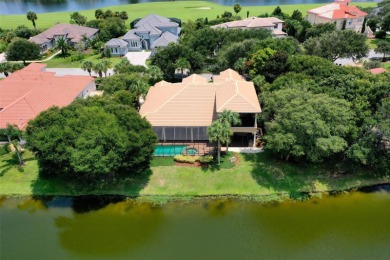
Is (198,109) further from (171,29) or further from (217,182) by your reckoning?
(171,29)

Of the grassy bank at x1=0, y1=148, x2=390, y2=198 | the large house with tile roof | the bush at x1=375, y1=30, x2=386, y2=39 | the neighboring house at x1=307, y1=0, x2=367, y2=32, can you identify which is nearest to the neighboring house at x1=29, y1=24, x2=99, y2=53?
the large house with tile roof

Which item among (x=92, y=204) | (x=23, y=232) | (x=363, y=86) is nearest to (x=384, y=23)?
(x=363, y=86)

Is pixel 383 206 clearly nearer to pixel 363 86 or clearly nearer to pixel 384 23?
pixel 363 86

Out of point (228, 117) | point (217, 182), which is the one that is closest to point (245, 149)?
point (228, 117)

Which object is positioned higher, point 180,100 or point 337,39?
point 337,39

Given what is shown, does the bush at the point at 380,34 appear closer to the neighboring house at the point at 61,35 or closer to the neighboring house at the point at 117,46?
the neighboring house at the point at 117,46

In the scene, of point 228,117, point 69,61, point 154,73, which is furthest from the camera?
point 69,61
